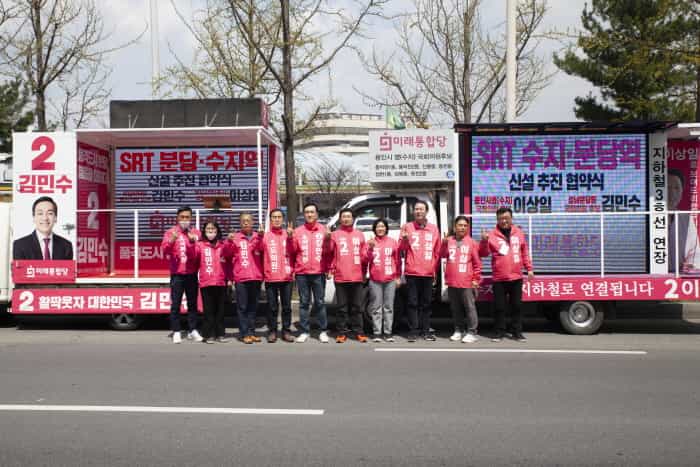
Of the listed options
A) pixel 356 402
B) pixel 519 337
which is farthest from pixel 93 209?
pixel 356 402

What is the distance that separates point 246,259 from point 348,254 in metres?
1.43

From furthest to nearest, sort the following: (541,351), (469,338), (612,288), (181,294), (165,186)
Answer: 1. (165,186)
2. (612,288)
3. (181,294)
4. (469,338)
5. (541,351)

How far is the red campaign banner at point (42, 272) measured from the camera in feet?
35.1

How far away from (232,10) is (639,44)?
8.17 meters

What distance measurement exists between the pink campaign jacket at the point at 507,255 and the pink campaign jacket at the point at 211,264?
3728mm

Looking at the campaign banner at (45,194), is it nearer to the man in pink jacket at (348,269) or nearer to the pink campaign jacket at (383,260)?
the man in pink jacket at (348,269)

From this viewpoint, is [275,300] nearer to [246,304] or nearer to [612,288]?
[246,304]

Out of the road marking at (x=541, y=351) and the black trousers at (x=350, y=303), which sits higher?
the black trousers at (x=350, y=303)

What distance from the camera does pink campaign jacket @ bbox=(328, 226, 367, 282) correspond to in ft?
31.6

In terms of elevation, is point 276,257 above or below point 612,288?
above

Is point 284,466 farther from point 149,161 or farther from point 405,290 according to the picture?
point 149,161

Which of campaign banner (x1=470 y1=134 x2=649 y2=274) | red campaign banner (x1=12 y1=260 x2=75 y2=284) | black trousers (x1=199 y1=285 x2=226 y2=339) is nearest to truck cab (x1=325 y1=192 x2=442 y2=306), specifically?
campaign banner (x1=470 y1=134 x2=649 y2=274)

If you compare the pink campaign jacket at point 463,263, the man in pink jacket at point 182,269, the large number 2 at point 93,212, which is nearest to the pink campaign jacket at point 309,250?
the man in pink jacket at point 182,269

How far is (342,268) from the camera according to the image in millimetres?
9641
